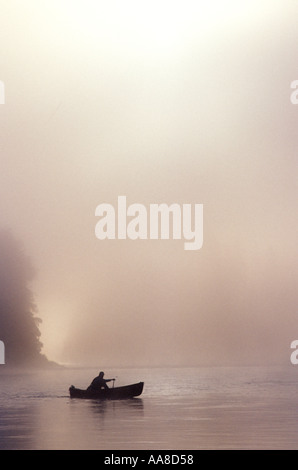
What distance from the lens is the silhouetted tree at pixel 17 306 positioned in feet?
26.0

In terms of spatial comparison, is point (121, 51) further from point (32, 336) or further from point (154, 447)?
point (154, 447)

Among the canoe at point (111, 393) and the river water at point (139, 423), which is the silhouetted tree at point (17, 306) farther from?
the canoe at point (111, 393)

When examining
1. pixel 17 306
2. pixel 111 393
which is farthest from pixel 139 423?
pixel 17 306

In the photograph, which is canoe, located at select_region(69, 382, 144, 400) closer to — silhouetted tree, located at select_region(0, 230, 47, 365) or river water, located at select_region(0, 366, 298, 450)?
river water, located at select_region(0, 366, 298, 450)

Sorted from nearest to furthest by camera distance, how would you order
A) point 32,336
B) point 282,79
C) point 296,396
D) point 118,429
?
point 118,429 < point 282,79 < point 32,336 < point 296,396

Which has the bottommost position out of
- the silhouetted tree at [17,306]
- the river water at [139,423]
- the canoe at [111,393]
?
the river water at [139,423]

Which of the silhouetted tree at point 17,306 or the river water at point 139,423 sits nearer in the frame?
the river water at point 139,423

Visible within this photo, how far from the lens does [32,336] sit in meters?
8.45

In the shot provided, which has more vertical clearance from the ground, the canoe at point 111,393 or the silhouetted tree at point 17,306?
the silhouetted tree at point 17,306

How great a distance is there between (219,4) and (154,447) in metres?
3.90

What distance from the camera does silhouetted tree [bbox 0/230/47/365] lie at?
7938 mm

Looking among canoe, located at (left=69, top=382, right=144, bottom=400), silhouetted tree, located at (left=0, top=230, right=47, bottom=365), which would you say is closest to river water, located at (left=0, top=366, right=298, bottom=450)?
canoe, located at (left=69, top=382, right=144, bottom=400)

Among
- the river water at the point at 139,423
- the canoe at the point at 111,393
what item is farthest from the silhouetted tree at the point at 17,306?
the canoe at the point at 111,393
